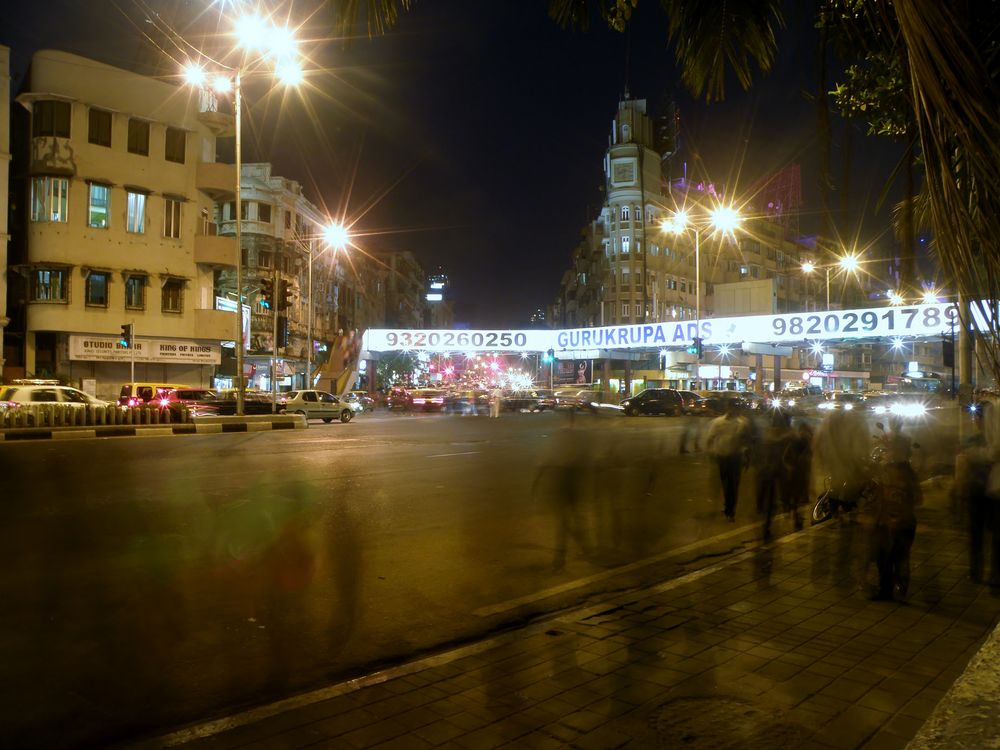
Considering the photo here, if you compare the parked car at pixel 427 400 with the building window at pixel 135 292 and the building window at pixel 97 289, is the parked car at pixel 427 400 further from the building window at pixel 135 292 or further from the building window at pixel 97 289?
the building window at pixel 97 289

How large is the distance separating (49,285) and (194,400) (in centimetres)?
982

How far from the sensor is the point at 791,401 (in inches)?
1635

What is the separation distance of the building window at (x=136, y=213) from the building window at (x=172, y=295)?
2758 mm

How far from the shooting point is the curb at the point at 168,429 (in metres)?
22.4

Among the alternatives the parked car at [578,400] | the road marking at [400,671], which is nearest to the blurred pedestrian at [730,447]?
the road marking at [400,671]

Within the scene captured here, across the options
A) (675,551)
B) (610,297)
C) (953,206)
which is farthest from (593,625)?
(610,297)

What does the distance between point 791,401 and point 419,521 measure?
118ft

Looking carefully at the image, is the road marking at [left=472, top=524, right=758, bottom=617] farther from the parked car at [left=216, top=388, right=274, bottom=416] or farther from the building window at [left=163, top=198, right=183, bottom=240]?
the building window at [left=163, top=198, right=183, bottom=240]

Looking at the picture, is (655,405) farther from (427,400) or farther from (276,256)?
(276,256)

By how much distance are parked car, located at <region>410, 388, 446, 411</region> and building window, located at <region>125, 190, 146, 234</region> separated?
17.6 m

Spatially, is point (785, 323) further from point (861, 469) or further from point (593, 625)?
point (593, 625)

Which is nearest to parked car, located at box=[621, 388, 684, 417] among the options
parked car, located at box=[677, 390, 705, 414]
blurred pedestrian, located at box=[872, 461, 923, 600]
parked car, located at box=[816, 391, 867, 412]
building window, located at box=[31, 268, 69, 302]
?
parked car, located at box=[677, 390, 705, 414]

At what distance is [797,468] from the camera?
34.2ft

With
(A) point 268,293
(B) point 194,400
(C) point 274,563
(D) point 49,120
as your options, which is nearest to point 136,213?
(D) point 49,120
